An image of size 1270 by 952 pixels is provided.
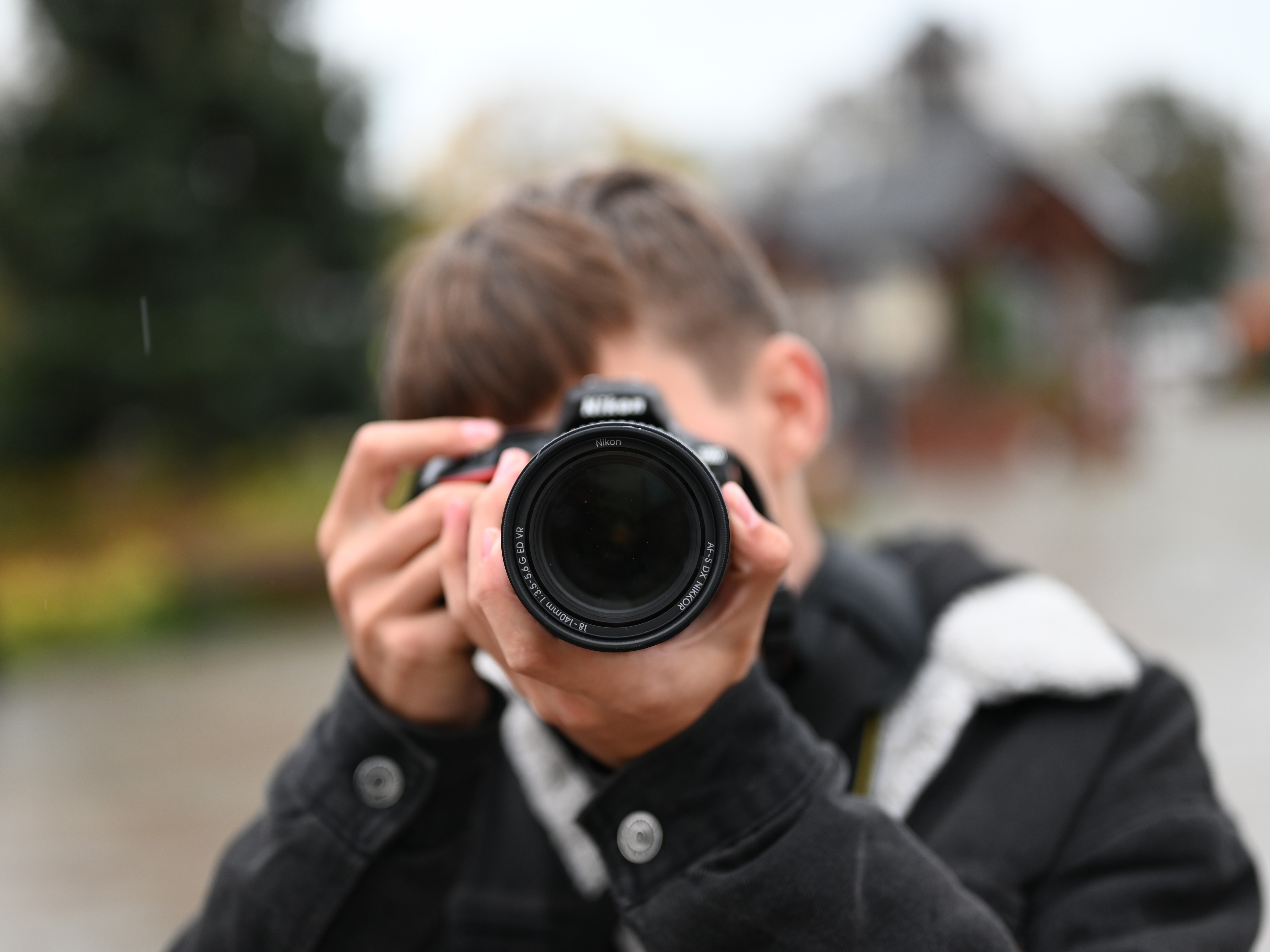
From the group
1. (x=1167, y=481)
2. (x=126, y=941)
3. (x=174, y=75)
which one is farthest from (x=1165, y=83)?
(x=126, y=941)

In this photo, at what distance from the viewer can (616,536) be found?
1.18 metres

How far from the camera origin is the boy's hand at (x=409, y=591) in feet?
4.37

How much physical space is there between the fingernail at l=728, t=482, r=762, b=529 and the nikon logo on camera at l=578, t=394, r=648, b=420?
171 millimetres

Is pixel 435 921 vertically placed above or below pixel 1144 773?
above

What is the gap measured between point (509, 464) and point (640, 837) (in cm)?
40

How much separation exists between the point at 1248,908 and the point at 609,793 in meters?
0.73

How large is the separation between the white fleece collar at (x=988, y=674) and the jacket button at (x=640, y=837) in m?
0.35

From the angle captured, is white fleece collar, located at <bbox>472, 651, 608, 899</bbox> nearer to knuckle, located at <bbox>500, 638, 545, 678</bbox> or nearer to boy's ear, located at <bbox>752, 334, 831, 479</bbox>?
knuckle, located at <bbox>500, 638, 545, 678</bbox>

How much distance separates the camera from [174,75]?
9062 millimetres

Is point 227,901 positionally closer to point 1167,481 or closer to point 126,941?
point 126,941

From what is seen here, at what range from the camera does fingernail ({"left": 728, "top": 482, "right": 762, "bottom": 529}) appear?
3.65 feet

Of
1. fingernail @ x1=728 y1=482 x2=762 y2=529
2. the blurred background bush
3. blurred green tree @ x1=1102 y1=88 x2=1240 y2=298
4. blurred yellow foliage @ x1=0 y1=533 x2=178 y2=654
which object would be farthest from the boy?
blurred green tree @ x1=1102 y1=88 x2=1240 y2=298

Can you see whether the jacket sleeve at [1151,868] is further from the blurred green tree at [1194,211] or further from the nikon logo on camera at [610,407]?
the blurred green tree at [1194,211]

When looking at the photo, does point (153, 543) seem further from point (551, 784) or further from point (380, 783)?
point (380, 783)
